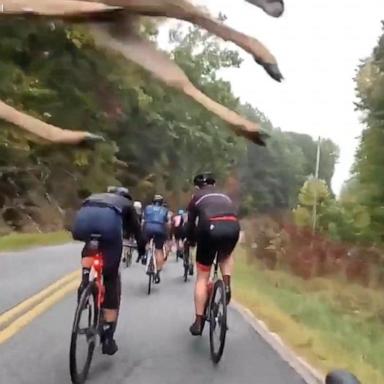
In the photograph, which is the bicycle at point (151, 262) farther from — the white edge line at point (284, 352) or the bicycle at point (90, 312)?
the bicycle at point (90, 312)

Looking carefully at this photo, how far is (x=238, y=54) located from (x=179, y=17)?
7 centimetres

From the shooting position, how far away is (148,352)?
23.9ft

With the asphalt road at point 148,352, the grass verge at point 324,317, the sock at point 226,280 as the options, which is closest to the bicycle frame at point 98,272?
the asphalt road at point 148,352

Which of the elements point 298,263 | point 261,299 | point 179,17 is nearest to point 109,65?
point 179,17

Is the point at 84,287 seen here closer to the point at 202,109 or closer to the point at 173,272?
the point at 202,109

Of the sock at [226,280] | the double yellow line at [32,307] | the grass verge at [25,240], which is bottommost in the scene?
the grass verge at [25,240]

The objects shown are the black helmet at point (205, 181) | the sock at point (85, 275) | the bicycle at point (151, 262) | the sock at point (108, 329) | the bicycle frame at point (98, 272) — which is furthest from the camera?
the bicycle at point (151, 262)

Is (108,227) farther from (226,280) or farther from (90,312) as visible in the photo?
(226,280)

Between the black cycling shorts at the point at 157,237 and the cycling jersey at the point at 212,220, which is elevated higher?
the cycling jersey at the point at 212,220

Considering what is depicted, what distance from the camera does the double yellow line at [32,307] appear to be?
824 cm

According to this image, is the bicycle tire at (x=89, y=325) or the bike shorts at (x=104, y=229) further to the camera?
the bike shorts at (x=104, y=229)

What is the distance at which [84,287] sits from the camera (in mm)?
6039

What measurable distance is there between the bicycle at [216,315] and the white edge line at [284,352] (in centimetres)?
60

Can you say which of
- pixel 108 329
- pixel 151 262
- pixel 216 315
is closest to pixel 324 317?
pixel 151 262
